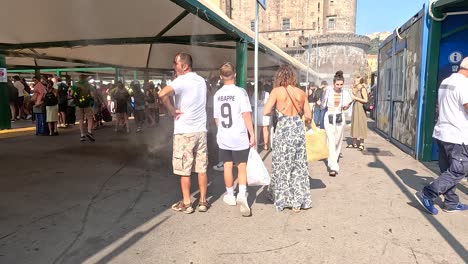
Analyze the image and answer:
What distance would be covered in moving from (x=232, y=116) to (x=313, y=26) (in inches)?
2502

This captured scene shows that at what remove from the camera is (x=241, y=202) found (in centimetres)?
458

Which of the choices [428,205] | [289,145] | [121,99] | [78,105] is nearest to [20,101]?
[121,99]

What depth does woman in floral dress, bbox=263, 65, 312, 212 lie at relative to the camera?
4.55m

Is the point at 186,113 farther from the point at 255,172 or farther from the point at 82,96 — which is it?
the point at 82,96

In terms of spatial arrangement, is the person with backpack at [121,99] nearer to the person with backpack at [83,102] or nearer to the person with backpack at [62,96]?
the person with backpack at [83,102]

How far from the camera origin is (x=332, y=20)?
64.8m

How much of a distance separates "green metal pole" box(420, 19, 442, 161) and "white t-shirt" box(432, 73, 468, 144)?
10.5 feet

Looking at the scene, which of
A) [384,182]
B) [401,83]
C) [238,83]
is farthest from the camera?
[401,83]

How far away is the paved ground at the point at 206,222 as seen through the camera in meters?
3.44

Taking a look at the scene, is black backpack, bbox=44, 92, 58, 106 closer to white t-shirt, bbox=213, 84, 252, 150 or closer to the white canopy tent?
the white canopy tent

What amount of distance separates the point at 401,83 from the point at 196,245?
7852mm

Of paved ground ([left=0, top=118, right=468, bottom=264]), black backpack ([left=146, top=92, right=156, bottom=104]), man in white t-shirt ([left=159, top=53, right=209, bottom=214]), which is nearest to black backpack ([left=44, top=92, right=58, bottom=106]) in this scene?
black backpack ([left=146, top=92, right=156, bottom=104])

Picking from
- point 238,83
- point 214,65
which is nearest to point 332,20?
point 214,65

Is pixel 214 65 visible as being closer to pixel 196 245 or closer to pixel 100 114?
pixel 100 114
